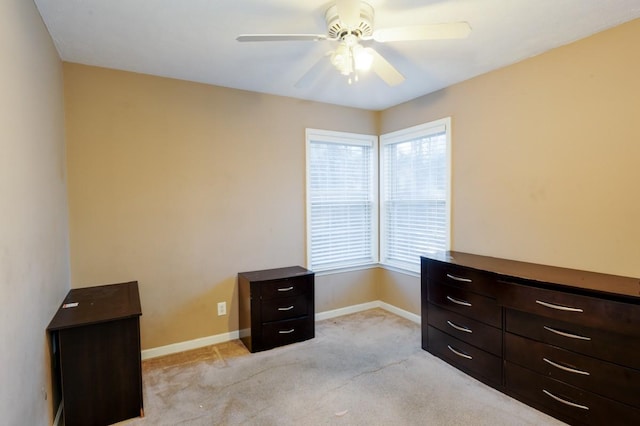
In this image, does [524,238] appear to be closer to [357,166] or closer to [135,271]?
[357,166]

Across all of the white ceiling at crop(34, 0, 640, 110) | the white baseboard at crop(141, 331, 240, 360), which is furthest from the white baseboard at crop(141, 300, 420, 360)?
the white ceiling at crop(34, 0, 640, 110)

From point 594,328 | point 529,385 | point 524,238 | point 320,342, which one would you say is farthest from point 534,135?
point 320,342

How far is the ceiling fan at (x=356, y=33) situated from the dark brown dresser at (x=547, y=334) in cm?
166

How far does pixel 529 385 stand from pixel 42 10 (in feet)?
12.6

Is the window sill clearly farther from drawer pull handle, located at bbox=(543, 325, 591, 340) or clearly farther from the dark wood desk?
the dark wood desk

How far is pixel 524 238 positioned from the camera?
2678 mm

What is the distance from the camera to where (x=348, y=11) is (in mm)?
1600

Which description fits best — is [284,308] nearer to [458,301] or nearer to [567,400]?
[458,301]

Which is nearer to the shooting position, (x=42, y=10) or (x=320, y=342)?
(x=42, y=10)

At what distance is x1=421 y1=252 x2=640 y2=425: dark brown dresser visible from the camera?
1.80m

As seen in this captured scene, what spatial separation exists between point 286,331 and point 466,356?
1.59 metres

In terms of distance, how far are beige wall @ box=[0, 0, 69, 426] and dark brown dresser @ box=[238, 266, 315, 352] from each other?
142 centimetres

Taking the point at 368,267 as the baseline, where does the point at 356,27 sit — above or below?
above

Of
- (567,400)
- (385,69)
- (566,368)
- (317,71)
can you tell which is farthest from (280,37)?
(567,400)
